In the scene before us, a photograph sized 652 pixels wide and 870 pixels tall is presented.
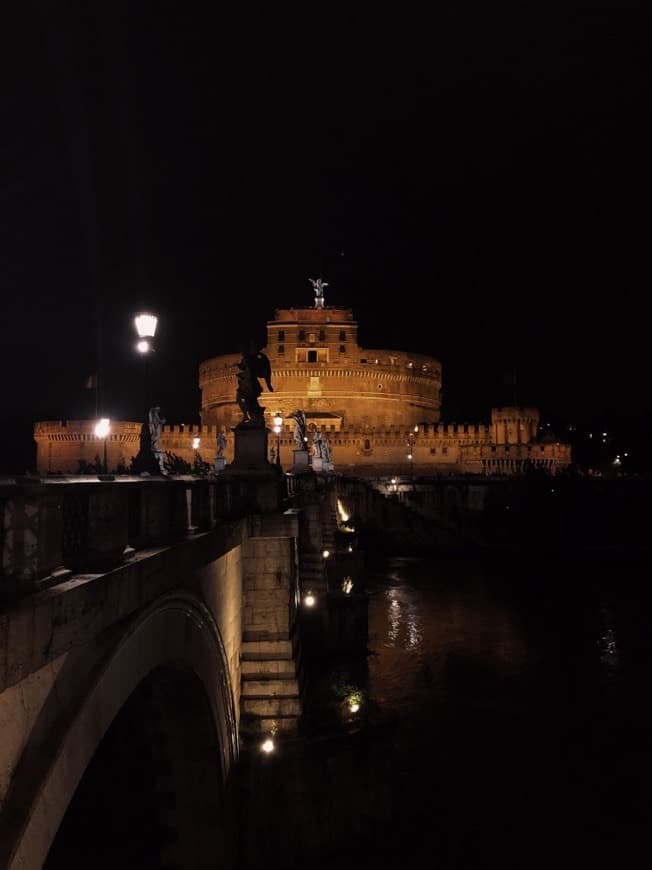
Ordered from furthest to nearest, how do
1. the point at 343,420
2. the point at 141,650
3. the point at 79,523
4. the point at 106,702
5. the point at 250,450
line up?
the point at 343,420
the point at 250,450
the point at 141,650
the point at 79,523
the point at 106,702

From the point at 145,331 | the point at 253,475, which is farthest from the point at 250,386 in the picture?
the point at 145,331

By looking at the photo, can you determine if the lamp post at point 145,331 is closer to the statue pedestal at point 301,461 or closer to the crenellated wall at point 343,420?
the statue pedestal at point 301,461

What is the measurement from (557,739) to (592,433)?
258ft

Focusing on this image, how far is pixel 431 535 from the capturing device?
4950 centimetres

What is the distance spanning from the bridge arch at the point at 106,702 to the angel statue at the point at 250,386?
4976 mm

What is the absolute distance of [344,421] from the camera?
78062mm

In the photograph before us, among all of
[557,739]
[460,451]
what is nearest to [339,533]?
[557,739]

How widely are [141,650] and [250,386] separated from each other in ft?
25.9

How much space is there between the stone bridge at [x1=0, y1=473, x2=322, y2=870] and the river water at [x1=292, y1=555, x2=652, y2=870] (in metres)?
1.84

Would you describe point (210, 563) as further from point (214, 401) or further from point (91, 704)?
point (214, 401)

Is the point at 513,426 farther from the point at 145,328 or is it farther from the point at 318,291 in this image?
the point at 145,328

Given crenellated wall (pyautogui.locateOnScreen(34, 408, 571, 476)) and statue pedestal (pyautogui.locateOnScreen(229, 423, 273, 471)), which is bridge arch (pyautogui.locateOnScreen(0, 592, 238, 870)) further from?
crenellated wall (pyautogui.locateOnScreen(34, 408, 571, 476))

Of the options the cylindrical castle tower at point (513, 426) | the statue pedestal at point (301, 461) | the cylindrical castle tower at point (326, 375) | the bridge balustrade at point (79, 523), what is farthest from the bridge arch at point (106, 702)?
the cylindrical castle tower at point (326, 375)

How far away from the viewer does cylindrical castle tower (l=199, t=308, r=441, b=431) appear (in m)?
78.4
